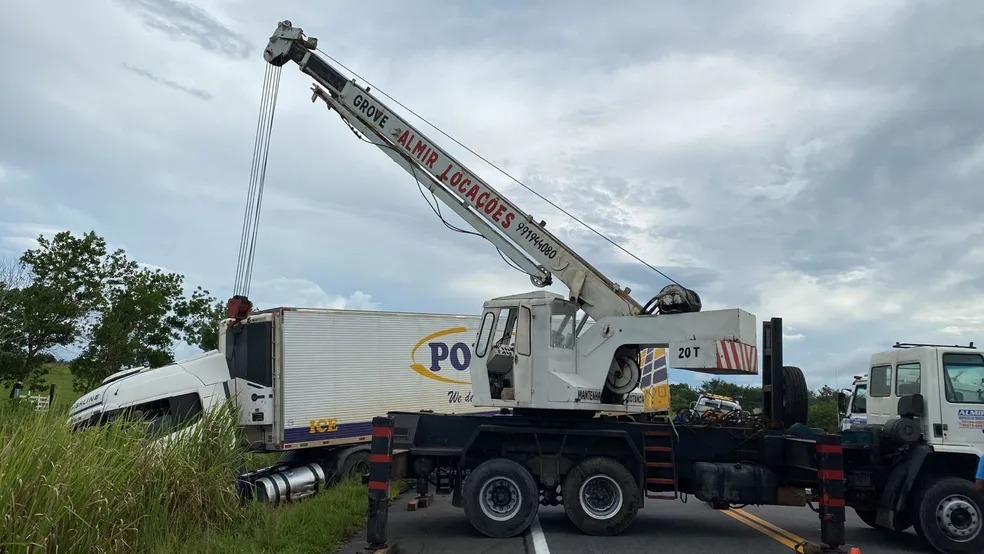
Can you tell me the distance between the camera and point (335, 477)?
1523cm

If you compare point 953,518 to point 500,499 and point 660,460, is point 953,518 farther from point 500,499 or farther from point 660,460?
point 500,499

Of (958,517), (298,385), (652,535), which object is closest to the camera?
(958,517)

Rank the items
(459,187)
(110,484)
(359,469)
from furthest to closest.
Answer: (359,469) < (459,187) < (110,484)

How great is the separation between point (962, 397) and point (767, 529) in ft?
10.3

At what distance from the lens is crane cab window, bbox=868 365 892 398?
11156mm

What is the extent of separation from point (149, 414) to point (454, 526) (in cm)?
651

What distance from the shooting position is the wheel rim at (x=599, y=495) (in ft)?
34.3

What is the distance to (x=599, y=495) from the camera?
10523 mm

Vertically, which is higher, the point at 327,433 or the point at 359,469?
the point at 327,433

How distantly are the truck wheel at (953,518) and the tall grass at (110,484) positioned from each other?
27.8 feet

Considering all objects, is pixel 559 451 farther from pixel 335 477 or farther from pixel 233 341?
pixel 233 341

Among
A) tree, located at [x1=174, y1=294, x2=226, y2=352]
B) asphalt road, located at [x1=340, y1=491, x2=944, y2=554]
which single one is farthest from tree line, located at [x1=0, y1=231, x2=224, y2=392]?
asphalt road, located at [x1=340, y1=491, x2=944, y2=554]

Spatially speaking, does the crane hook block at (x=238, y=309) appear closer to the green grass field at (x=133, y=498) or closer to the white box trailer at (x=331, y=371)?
the white box trailer at (x=331, y=371)

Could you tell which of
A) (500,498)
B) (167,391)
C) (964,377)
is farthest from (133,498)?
(964,377)
